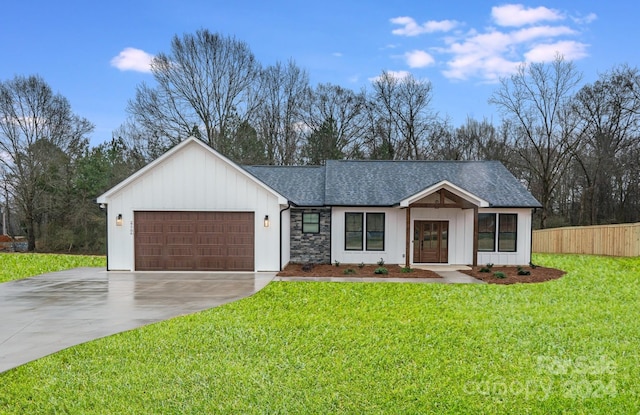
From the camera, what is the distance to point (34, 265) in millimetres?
15945

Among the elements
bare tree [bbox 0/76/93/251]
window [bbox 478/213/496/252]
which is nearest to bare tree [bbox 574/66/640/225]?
window [bbox 478/213/496/252]

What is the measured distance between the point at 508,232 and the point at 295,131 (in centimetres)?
1842

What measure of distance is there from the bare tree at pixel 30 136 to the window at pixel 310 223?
20.1 metres

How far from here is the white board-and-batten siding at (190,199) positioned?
1368 centimetres

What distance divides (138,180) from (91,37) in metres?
8.70

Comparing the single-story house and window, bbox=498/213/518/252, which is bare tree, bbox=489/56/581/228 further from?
window, bbox=498/213/518/252

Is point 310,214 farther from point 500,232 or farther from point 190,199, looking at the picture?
point 500,232

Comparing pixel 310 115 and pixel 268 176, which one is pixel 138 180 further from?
pixel 310 115

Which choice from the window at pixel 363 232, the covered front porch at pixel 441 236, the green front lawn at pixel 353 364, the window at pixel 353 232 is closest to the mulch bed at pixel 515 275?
the covered front porch at pixel 441 236

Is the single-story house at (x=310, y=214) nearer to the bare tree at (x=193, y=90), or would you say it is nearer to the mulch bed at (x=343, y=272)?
the mulch bed at (x=343, y=272)

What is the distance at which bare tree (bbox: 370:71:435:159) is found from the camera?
102ft

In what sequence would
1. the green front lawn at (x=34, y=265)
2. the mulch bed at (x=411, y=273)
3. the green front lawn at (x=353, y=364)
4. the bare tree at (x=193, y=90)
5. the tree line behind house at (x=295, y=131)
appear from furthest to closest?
the tree line behind house at (x=295, y=131) → the bare tree at (x=193, y=90) → the green front lawn at (x=34, y=265) → the mulch bed at (x=411, y=273) → the green front lawn at (x=353, y=364)

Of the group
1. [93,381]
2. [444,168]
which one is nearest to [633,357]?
[93,381]

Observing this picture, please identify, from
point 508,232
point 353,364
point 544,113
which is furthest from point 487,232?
point 544,113
